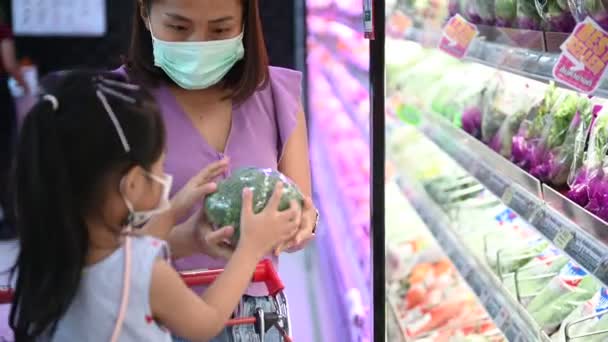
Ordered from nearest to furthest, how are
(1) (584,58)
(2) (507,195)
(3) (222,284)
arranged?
(3) (222,284), (1) (584,58), (2) (507,195)

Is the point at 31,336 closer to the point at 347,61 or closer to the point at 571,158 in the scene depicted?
the point at 571,158

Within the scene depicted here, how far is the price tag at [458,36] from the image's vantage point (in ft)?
6.97

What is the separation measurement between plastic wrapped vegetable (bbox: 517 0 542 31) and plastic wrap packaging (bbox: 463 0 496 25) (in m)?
0.20

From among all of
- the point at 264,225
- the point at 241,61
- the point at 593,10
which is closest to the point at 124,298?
the point at 264,225

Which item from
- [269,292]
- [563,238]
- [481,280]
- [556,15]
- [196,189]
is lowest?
[481,280]

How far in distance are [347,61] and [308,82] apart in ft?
5.57

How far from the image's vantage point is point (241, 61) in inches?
62.0

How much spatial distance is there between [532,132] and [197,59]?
38.1 inches

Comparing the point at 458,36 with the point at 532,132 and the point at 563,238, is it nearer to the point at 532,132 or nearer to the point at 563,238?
the point at 532,132

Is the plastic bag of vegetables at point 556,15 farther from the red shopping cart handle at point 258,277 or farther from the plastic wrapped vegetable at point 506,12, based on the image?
the red shopping cart handle at point 258,277

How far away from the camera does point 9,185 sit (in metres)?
1.13

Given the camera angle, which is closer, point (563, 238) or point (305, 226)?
point (305, 226)

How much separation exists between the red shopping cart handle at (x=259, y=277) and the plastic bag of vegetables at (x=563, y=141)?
2.38 feet

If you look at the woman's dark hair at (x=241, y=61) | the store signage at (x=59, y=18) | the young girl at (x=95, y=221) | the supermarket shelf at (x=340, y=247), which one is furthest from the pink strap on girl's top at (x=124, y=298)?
the store signage at (x=59, y=18)
